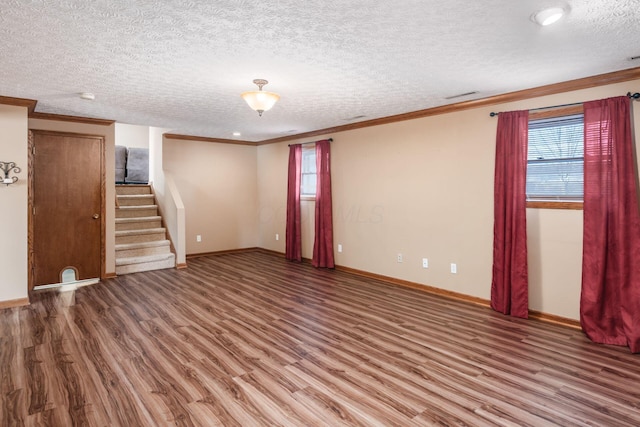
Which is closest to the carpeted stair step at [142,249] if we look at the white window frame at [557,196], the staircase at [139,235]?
the staircase at [139,235]

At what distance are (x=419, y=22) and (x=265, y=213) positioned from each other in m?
5.98

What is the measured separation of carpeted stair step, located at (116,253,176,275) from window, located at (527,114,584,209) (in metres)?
5.50

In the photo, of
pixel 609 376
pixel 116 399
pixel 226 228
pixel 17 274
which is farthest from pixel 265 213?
pixel 609 376

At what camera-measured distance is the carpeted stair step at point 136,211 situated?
6711 mm

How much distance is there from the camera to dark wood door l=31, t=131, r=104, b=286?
195 inches

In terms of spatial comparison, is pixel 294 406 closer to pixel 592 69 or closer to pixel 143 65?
pixel 143 65

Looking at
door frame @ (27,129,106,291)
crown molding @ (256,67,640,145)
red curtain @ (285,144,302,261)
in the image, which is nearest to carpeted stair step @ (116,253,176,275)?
door frame @ (27,129,106,291)

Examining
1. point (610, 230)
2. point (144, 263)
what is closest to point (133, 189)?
point (144, 263)

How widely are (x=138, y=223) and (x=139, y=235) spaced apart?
0.35 meters

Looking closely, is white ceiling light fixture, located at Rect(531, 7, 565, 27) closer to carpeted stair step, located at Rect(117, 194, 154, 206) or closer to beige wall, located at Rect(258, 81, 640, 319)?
beige wall, located at Rect(258, 81, 640, 319)

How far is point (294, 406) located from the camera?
225cm

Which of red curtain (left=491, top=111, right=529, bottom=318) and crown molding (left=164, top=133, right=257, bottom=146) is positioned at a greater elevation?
crown molding (left=164, top=133, right=257, bottom=146)

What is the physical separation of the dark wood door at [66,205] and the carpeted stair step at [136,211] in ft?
4.37

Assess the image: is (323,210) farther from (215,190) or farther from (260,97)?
(260,97)
